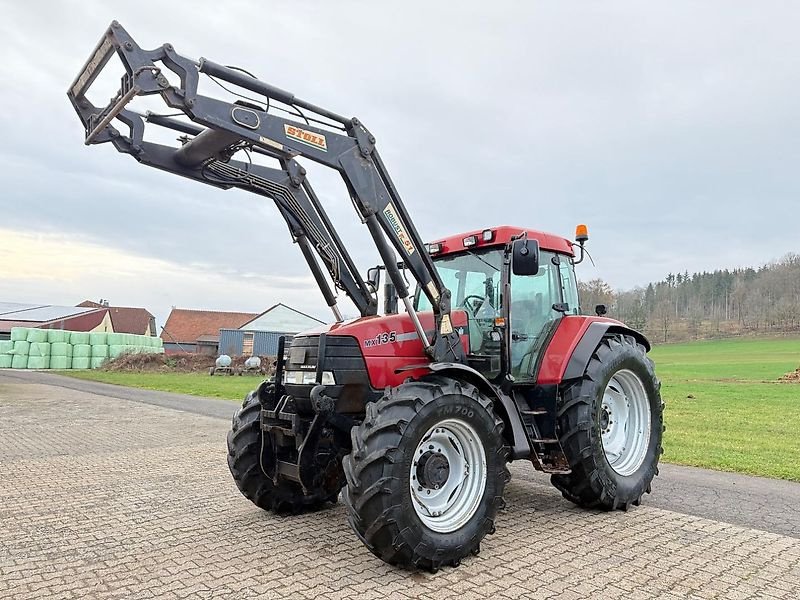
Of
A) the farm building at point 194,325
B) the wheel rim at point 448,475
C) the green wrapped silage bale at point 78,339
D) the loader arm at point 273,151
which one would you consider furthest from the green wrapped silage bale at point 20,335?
the wheel rim at point 448,475

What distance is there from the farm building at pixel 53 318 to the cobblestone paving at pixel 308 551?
5282 cm

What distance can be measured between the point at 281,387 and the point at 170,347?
58.7 metres

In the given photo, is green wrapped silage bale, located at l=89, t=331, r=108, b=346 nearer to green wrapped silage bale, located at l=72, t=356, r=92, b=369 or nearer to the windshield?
green wrapped silage bale, located at l=72, t=356, r=92, b=369

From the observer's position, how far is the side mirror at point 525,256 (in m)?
4.93

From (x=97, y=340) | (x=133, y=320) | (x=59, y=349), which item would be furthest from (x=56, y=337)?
(x=133, y=320)

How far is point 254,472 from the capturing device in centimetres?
516

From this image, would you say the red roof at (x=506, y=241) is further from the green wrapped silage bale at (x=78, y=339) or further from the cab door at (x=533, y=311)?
the green wrapped silage bale at (x=78, y=339)

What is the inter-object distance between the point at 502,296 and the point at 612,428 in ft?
6.33

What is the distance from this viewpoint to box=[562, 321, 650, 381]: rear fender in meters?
5.48

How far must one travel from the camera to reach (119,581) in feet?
12.7

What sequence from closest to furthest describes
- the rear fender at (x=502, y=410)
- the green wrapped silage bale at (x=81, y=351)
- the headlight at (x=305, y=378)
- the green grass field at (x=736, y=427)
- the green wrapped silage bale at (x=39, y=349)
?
the headlight at (x=305, y=378) → the rear fender at (x=502, y=410) → the green grass field at (x=736, y=427) → the green wrapped silage bale at (x=39, y=349) → the green wrapped silage bale at (x=81, y=351)

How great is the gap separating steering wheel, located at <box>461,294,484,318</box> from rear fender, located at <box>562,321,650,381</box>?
0.95 m

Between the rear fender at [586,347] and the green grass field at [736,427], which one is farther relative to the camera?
the green grass field at [736,427]

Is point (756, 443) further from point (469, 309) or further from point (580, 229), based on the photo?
point (469, 309)
